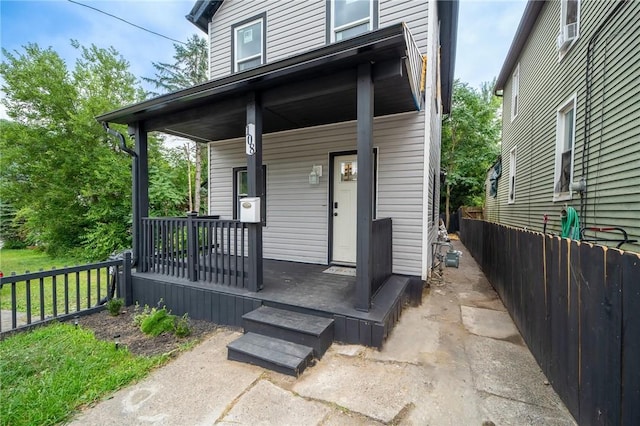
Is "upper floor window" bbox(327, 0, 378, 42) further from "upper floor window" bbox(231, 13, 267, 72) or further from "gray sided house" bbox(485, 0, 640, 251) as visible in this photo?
"gray sided house" bbox(485, 0, 640, 251)

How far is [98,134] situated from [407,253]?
39.2 ft

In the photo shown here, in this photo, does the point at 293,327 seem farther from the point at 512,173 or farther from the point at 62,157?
the point at 62,157

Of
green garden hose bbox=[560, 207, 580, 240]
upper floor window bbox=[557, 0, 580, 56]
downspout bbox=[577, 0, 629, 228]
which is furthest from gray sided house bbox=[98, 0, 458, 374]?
downspout bbox=[577, 0, 629, 228]

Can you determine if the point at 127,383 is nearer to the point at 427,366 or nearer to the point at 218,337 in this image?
the point at 218,337

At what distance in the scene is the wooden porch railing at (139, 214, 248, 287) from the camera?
3764mm

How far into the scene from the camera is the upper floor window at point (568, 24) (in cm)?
508

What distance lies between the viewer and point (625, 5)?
374cm

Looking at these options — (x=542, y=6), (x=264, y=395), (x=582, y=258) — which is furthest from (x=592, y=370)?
(x=542, y=6)

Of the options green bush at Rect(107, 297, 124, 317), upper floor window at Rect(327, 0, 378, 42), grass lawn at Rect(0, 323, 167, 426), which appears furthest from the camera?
upper floor window at Rect(327, 0, 378, 42)

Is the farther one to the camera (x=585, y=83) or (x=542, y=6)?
(x=542, y=6)

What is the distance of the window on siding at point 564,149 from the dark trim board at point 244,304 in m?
3.77

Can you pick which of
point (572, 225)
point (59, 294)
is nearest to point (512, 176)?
point (572, 225)

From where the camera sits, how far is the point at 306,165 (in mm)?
5332

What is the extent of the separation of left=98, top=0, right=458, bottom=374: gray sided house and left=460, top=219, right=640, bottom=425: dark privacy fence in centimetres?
135
